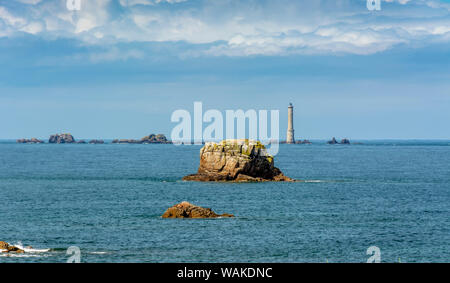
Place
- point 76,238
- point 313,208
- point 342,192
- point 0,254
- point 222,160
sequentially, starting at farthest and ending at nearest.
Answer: point 222,160
point 342,192
point 313,208
point 76,238
point 0,254

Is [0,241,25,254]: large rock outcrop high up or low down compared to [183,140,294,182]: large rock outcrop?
down

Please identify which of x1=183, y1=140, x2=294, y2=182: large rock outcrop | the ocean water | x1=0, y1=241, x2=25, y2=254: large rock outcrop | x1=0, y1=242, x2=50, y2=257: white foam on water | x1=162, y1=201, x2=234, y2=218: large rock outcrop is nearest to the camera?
x1=0, y1=242, x2=50, y2=257: white foam on water

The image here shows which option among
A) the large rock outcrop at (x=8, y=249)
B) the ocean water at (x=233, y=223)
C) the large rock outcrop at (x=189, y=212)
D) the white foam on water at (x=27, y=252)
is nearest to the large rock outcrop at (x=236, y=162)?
the ocean water at (x=233, y=223)

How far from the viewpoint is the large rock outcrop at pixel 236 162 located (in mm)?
97562

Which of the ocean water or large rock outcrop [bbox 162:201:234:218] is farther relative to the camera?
large rock outcrop [bbox 162:201:234:218]

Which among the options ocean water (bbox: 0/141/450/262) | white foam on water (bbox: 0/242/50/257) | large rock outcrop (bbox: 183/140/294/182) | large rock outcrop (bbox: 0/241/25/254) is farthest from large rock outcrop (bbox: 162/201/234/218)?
large rock outcrop (bbox: 183/140/294/182)

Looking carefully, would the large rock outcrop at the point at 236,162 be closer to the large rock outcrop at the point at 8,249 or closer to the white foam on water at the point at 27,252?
the white foam on water at the point at 27,252

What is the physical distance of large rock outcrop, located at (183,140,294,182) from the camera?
320ft

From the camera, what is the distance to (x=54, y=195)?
8481 cm

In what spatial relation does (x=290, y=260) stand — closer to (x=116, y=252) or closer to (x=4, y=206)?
(x=116, y=252)

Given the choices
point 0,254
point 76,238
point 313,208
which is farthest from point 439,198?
point 0,254

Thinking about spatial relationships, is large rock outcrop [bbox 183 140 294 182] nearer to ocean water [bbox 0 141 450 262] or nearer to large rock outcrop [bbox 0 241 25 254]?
ocean water [bbox 0 141 450 262]

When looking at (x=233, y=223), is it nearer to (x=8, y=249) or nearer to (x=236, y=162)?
(x=8, y=249)
